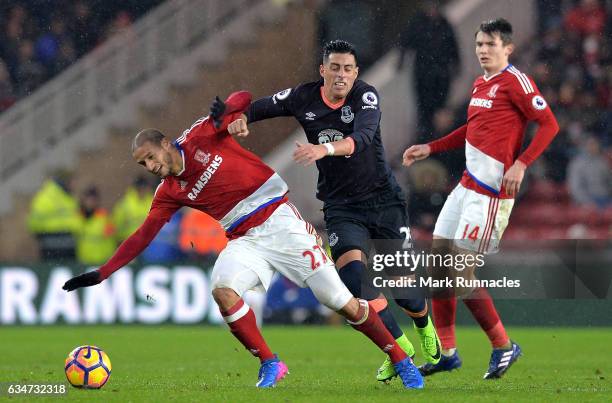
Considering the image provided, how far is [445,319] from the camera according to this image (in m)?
9.39

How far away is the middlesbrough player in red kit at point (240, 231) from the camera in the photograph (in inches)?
321

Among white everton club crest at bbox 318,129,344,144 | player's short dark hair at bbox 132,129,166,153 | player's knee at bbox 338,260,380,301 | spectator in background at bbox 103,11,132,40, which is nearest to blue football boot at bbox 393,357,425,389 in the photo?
player's knee at bbox 338,260,380,301

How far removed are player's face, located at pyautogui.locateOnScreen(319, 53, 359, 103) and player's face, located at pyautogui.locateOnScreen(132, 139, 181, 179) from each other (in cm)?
127

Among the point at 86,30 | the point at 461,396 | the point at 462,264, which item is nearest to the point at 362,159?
the point at 462,264

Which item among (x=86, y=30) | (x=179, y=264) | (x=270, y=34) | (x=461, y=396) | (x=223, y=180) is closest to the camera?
(x=461, y=396)

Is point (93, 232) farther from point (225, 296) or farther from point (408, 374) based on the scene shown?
point (408, 374)

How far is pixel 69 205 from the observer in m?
16.0

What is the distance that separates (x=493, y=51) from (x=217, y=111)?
2.08 meters

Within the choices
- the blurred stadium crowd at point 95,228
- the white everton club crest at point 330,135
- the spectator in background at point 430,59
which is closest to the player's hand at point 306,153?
the white everton club crest at point 330,135

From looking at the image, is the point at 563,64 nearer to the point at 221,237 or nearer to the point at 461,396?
the point at 221,237

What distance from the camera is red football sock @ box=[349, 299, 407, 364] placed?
8.22 m

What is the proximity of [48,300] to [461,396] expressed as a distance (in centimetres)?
872

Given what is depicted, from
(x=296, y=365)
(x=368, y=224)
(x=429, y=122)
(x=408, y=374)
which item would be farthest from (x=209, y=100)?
(x=408, y=374)

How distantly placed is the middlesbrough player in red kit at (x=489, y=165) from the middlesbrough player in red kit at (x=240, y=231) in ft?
3.61
